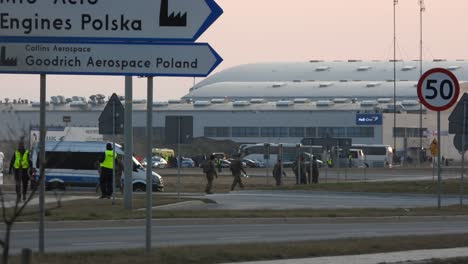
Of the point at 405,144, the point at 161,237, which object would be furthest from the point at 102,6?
the point at 405,144

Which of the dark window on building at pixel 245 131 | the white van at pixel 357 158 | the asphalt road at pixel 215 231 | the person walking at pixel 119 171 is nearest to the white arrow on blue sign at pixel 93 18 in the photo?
the asphalt road at pixel 215 231

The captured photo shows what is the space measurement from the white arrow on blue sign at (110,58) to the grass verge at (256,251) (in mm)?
2422

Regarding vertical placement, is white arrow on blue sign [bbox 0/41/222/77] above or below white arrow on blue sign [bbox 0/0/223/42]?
below

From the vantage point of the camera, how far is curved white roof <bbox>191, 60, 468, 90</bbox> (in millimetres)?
153375

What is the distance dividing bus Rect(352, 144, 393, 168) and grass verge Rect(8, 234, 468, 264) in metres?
92.5

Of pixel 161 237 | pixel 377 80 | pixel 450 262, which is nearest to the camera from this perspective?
pixel 450 262

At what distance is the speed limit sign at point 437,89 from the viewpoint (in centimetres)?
2300

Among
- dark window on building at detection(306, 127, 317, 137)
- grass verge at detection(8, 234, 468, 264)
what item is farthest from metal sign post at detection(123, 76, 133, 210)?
dark window on building at detection(306, 127, 317, 137)

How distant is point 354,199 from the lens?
43812mm

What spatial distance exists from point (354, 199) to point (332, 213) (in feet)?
43.6

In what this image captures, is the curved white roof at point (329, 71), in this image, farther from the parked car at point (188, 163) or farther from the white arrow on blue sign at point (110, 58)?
the white arrow on blue sign at point (110, 58)

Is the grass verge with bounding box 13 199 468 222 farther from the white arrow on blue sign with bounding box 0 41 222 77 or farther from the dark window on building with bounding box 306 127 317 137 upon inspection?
the dark window on building with bounding box 306 127 317 137

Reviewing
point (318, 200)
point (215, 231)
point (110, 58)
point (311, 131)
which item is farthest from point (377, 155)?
point (110, 58)

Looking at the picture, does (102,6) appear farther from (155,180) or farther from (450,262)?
(155,180)
